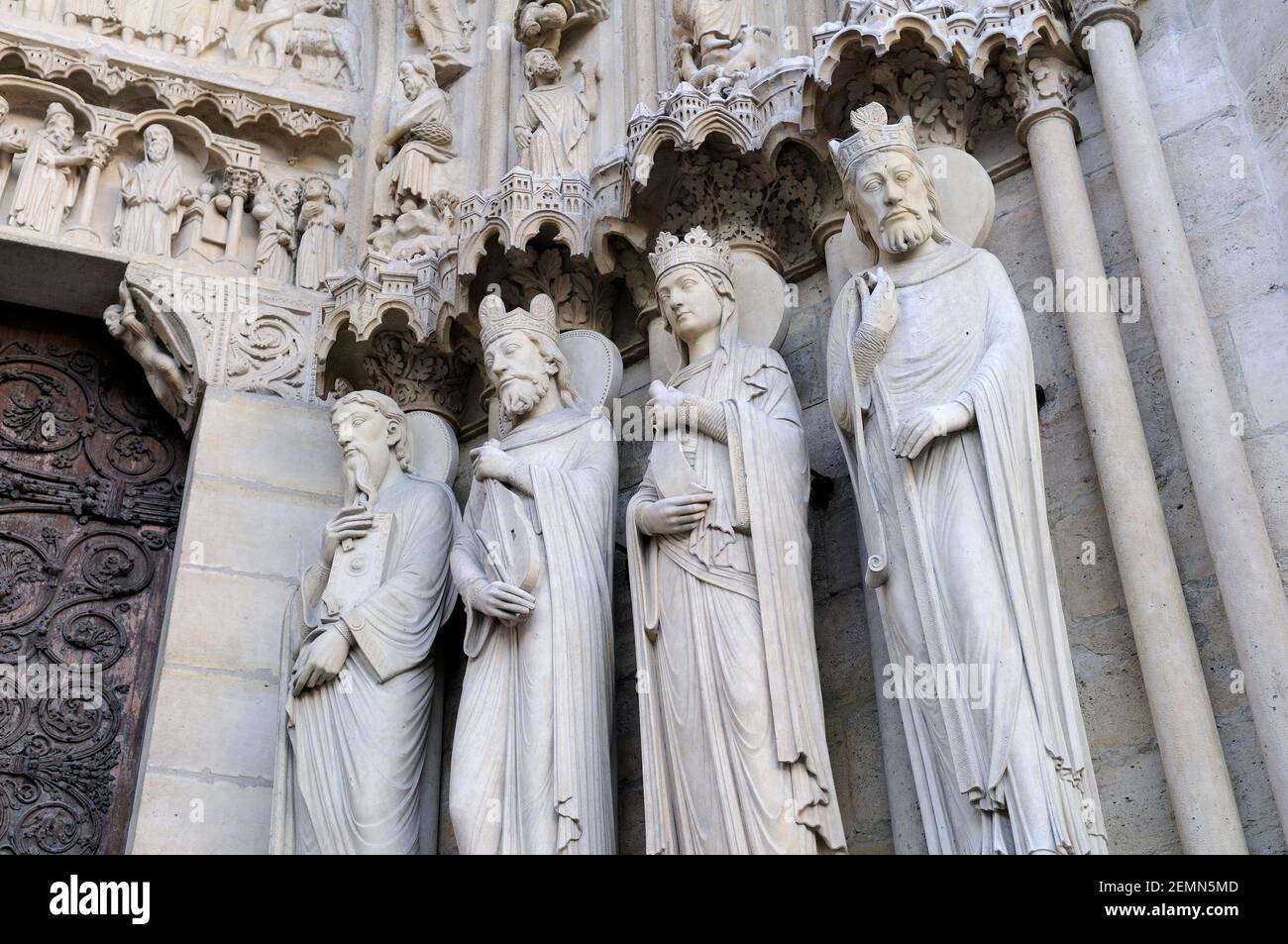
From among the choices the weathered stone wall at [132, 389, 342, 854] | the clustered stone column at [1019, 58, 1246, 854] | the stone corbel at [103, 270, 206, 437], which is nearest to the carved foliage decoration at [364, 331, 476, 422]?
the weathered stone wall at [132, 389, 342, 854]

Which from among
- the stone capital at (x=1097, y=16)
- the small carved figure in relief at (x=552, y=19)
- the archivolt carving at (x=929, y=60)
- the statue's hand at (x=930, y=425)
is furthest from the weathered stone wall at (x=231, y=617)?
the stone capital at (x=1097, y=16)

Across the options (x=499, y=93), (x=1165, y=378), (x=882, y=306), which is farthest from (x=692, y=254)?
(x=499, y=93)

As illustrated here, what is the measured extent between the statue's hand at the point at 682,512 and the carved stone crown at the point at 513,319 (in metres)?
1.16

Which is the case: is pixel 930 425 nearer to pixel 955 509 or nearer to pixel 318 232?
pixel 955 509

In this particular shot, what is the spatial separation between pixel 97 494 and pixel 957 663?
397cm

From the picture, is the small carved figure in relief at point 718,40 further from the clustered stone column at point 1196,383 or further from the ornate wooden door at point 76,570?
the ornate wooden door at point 76,570

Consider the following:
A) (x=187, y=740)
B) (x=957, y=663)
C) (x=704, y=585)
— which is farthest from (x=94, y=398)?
(x=957, y=663)

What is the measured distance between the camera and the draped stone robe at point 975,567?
12.3ft

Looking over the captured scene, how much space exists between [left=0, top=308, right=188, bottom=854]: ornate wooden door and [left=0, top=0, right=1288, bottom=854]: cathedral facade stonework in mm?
18

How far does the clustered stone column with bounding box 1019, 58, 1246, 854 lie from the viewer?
3.78 meters

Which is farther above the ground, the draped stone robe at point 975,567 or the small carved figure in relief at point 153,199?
the small carved figure in relief at point 153,199

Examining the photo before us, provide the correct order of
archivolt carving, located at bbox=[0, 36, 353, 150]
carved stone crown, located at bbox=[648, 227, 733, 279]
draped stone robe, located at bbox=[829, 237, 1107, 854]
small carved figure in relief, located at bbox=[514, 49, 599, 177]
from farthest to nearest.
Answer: archivolt carving, located at bbox=[0, 36, 353, 150], small carved figure in relief, located at bbox=[514, 49, 599, 177], carved stone crown, located at bbox=[648, 227, 733, 279], draped stone robe, located at bbox=[829, 237, 1107, 854]

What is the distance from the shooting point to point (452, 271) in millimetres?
6000

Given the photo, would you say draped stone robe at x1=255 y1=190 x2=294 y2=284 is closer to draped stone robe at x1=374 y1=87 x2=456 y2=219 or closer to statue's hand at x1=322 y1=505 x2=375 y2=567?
draped stone robe at x1=374 y1=87 x2=456 y2=219
